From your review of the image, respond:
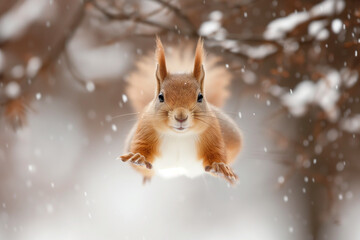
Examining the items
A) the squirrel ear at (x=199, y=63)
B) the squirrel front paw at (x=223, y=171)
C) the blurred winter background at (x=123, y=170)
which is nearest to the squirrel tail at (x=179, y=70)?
the squirrel ear at (x=199, y=63)

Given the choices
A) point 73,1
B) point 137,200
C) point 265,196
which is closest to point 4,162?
point 137,200

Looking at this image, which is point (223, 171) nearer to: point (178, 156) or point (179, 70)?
point (178, 156)

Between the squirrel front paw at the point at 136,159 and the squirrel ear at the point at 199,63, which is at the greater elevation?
the squirrel ear at the point at 199,63

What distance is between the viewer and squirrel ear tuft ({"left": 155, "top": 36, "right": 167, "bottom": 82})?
775mm

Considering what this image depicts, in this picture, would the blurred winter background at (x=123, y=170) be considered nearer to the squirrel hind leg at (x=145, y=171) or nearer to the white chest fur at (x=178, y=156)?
the squirrel hind leg at (x=145, y=171)

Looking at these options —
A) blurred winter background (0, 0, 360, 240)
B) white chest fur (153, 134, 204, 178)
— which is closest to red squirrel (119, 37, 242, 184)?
white chest fur (153, 134, 204, 178)

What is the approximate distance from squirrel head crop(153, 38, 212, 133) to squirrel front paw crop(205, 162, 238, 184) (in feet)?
0.19

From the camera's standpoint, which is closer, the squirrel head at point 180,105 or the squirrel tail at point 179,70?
the squirrel head at point 180,105

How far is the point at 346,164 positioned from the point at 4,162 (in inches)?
89.8

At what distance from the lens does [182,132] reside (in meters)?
0.74

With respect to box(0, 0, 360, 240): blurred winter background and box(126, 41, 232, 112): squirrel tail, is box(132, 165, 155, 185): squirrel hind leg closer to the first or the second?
box(126, 41, 232, 112): squirrel tail

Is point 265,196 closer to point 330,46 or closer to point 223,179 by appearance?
point 330,46

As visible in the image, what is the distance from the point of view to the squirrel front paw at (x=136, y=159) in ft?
2.38

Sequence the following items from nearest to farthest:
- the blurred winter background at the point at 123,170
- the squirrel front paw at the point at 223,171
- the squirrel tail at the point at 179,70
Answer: the squirrel front paw at the point at 223,171 < the squirrel tail at the point at 179,70 < the blurred winter background at the point at 123,170
